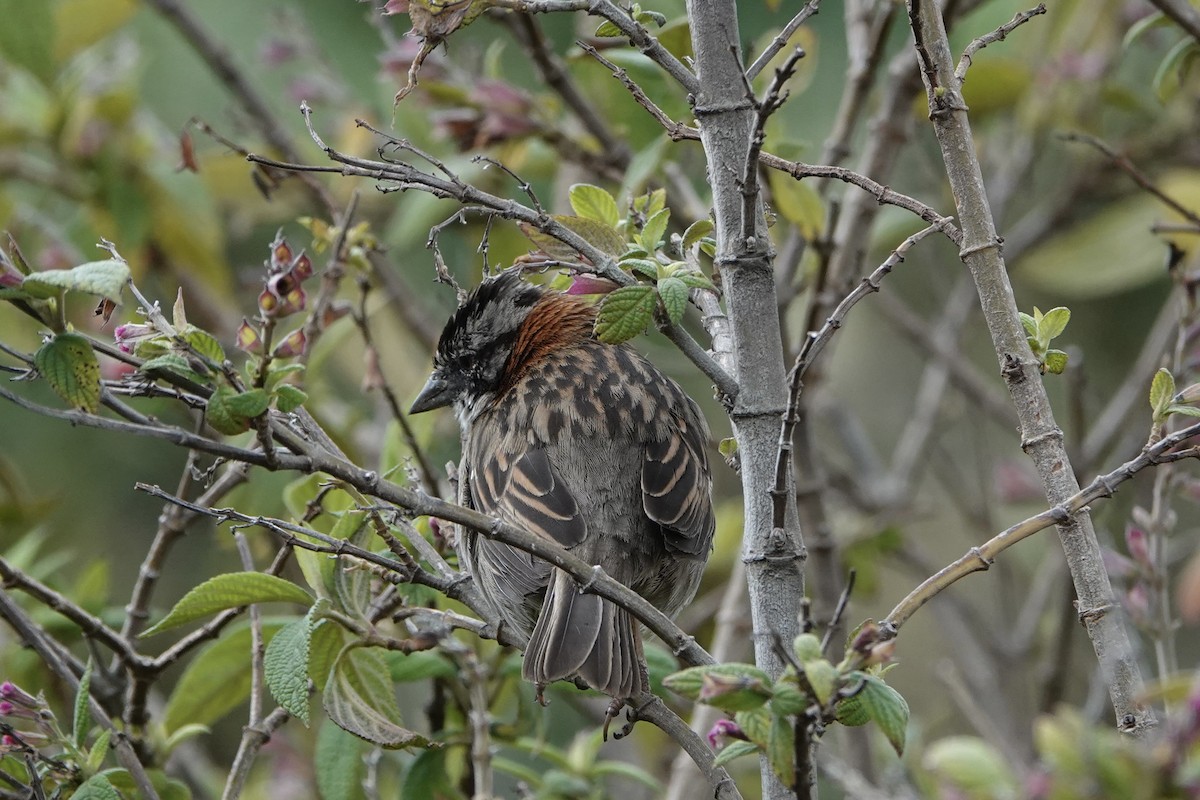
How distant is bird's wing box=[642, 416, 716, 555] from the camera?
3.39 meters

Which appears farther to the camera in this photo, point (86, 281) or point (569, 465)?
point (569, 465)

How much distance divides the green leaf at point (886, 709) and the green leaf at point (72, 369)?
1.14 metres

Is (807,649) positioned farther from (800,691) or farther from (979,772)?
(979,772)

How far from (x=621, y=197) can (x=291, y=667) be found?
64.3 inches

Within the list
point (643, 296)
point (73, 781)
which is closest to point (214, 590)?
point (73, 781)

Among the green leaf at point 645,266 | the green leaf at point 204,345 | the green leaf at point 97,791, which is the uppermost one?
the green leaf at point 645,266

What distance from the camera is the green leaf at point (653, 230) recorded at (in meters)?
2.21

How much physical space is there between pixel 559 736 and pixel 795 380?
4.84 meters

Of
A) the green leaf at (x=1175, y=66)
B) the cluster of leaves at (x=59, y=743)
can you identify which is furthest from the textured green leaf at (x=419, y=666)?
the green leaf at (x=1175, y=66)

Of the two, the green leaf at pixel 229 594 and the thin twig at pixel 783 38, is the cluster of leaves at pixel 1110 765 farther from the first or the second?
the green leaf at pixel 229 594

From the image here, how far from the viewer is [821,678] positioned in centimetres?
163

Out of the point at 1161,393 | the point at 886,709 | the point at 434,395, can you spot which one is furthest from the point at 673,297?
the point at 434,395

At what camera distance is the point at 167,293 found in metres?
5.34

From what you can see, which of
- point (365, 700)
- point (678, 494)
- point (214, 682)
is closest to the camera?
point (365, 700)
